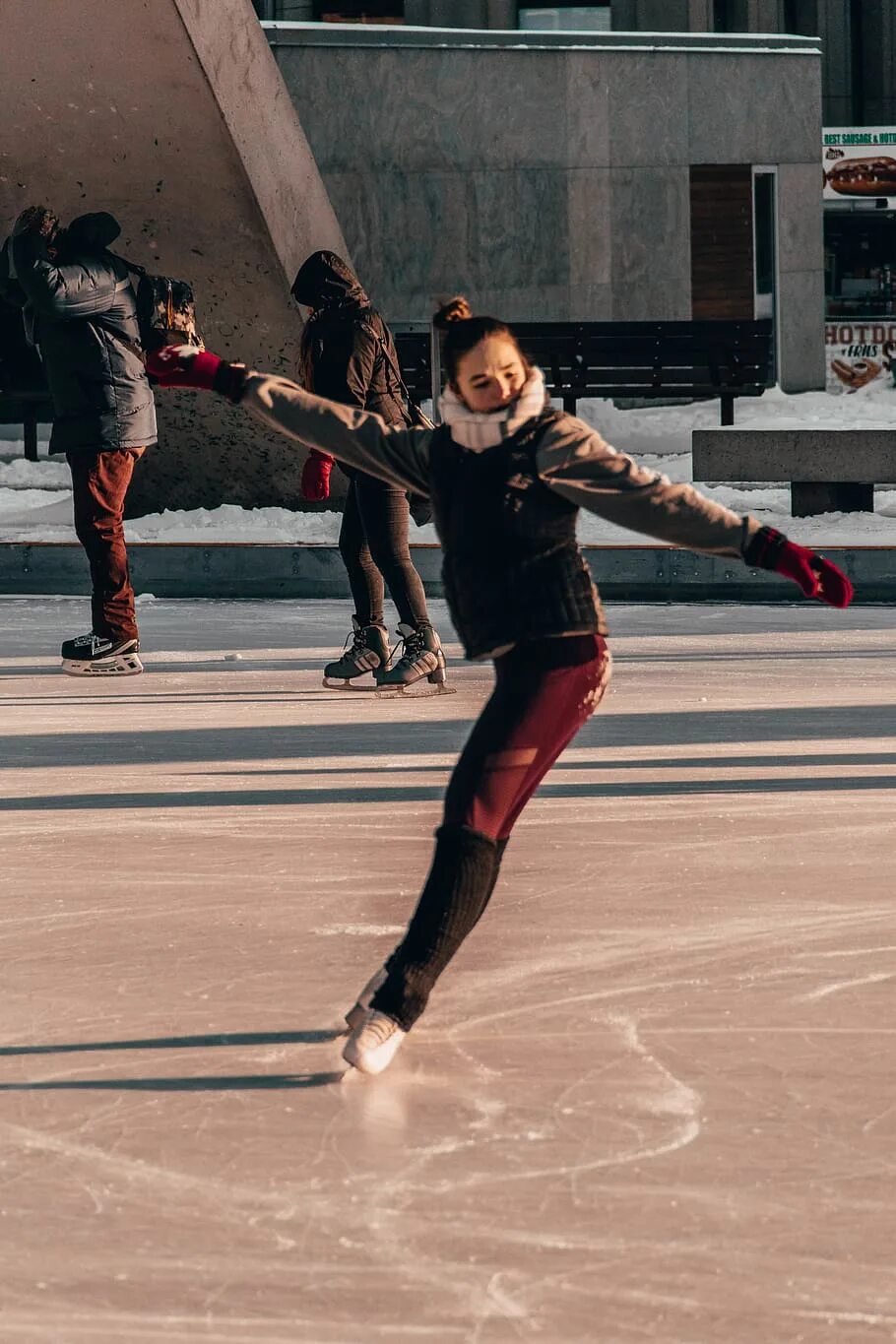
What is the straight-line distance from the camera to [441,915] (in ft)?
15.1

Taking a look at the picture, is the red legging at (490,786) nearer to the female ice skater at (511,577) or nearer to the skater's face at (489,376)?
the female ice skater at (511,577)

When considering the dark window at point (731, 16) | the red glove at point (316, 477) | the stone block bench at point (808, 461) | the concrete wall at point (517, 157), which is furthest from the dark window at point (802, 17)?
the red glove at point (316, 477)

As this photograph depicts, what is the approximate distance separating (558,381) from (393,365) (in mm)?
11091

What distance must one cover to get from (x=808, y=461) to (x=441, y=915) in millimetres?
11974

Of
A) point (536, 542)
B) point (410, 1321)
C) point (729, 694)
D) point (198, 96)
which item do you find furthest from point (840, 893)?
point (198, 96)

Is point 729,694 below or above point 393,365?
below

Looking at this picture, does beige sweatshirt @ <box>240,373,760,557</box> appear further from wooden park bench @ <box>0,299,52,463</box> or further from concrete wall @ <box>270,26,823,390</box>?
concrete wall @ <box>270,26,823,390</box>

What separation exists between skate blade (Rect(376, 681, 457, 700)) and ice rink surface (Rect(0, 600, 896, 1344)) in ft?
3.38

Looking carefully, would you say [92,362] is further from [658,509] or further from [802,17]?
[802,17]

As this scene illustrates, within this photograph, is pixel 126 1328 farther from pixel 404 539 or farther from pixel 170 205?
pixel 170 205

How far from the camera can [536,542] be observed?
4.60 m

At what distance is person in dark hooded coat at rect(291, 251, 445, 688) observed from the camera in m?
9.84

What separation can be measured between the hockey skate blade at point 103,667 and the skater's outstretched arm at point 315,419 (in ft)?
19.9

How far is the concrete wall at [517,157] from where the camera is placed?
A: 23.2m
